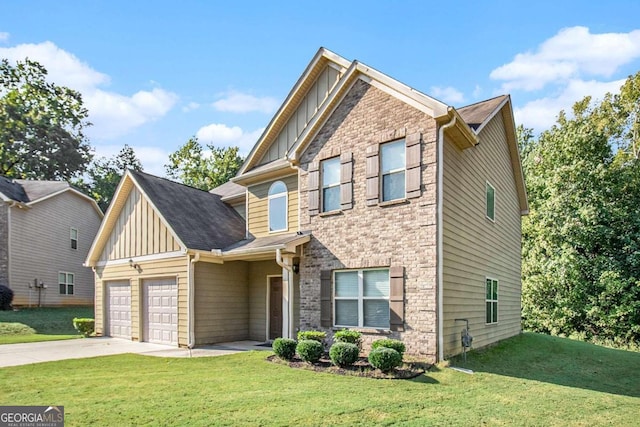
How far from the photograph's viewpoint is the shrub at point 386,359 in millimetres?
8648

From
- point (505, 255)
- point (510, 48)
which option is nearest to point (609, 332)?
point (505, 255)

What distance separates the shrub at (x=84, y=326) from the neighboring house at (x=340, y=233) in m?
0.30

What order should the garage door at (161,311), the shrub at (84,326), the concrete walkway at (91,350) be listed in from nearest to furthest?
the concrete walkway at (91,350) → the garage door at (161,311) → the shrub at (84,326)

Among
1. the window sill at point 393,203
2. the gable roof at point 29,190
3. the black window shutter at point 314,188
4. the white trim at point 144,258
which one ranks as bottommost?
the white trim at point 144,258

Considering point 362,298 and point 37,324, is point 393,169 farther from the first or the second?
point 37,324

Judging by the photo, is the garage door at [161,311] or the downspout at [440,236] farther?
the garage door at [161,311]

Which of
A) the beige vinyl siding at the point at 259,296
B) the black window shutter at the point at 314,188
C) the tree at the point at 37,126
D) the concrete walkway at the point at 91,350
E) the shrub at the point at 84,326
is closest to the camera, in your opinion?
the concrete walkway at the point at 91,350

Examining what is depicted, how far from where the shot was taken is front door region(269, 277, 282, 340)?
14.1 metres

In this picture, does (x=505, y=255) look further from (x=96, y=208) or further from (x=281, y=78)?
(x=96, y=208)

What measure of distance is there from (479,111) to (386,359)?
8.29 meters

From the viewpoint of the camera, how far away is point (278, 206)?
1417 centimetres

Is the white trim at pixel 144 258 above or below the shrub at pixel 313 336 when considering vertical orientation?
above

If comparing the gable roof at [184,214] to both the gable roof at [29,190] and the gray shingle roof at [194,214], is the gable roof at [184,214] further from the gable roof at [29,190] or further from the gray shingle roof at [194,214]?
the gable roof at [29,190]

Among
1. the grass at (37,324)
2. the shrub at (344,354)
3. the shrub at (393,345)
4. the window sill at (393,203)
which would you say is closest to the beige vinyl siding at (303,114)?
the window sill at (393,203)
